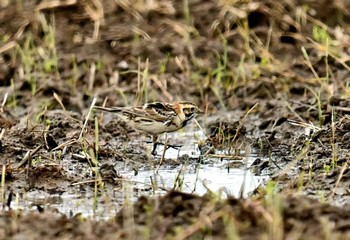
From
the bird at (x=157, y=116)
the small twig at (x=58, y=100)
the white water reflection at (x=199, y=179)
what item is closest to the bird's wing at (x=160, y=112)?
the bird at (x=157, y=116)

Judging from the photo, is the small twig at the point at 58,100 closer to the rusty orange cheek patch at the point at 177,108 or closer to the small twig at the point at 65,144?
the rusty orange cheek patch at the point at 177,108

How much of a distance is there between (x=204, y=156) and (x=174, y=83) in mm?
2401

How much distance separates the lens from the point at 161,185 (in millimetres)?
8539

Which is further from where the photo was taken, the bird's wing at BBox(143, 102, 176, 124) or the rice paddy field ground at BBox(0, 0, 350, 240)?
the bird's wing at BBox(143, 102, 176, 124)

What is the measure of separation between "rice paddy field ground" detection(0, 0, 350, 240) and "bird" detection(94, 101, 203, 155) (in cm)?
20

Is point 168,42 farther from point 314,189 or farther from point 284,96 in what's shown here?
point 314,189

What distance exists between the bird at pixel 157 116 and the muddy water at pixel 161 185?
0.21 metres

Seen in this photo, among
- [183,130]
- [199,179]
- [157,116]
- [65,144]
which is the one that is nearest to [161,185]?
[199,179]

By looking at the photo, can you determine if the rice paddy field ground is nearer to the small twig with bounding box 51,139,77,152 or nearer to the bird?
the small twig with bounding box 51,139,77,152

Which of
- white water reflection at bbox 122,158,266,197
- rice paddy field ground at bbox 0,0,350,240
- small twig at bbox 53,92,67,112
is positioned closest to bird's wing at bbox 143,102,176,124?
rice paddy field ground at bbox 0,0,350,240

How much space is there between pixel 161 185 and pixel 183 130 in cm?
254

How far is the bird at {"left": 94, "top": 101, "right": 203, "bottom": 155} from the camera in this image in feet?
33.2

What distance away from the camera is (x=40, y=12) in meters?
13.3

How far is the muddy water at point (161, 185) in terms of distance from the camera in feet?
25.5
